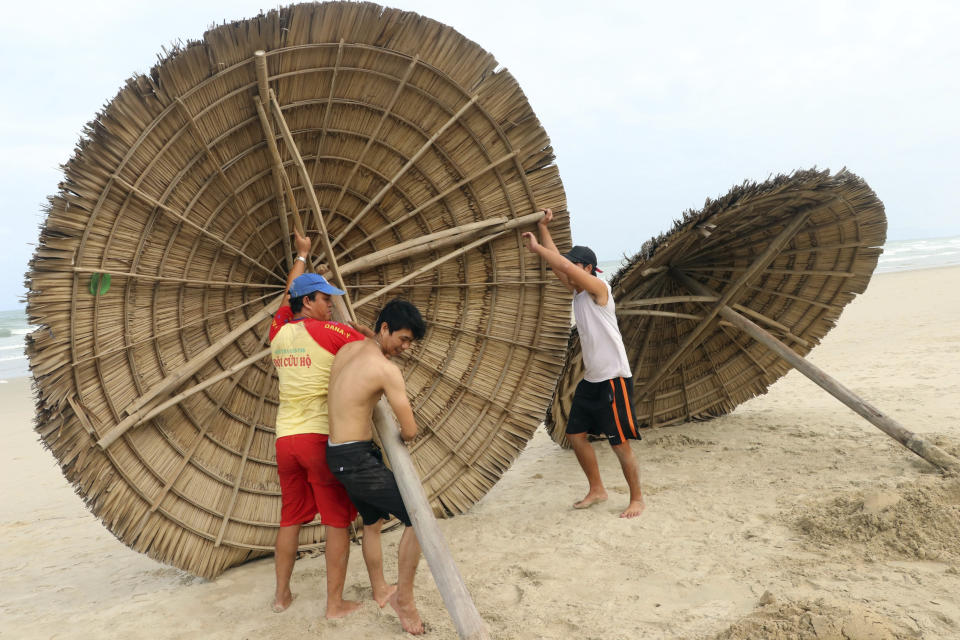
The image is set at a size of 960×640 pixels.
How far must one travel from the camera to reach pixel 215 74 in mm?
3002

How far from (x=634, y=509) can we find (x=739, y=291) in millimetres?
2176

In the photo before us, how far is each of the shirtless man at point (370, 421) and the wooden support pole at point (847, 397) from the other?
2.88 meters

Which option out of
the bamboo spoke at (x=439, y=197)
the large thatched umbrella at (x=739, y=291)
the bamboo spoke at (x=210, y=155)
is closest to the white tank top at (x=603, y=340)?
the large thatched umbrella at (x=739, y=291)

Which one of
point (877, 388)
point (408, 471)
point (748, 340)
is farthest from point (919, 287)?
point (408, 471)

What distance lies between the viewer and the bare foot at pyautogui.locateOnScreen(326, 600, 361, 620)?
8.91 ft

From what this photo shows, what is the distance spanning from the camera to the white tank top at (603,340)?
3705 millimetres

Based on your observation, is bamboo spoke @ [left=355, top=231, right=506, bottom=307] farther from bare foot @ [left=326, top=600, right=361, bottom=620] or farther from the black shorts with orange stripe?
bare foot @ [left=326, top=600, right=361, bottom=620]

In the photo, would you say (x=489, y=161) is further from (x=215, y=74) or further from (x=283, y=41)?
(x=215, y=74)

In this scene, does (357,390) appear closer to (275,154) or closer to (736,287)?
(275,154)

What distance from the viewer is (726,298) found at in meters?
4.64

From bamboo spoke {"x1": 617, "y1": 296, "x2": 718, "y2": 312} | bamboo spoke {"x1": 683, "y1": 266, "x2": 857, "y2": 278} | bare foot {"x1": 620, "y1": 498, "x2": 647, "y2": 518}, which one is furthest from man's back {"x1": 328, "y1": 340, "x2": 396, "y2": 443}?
bamboo spoke {"x1": 683, "y1": 266, "x2": 857, "y2": 278}

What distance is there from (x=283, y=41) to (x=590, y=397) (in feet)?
8.27

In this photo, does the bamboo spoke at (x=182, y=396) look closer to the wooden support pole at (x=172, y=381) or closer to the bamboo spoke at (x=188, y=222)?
the wooden support pole at (x=172, y=381)

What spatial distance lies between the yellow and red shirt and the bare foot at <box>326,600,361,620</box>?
0.73 m
